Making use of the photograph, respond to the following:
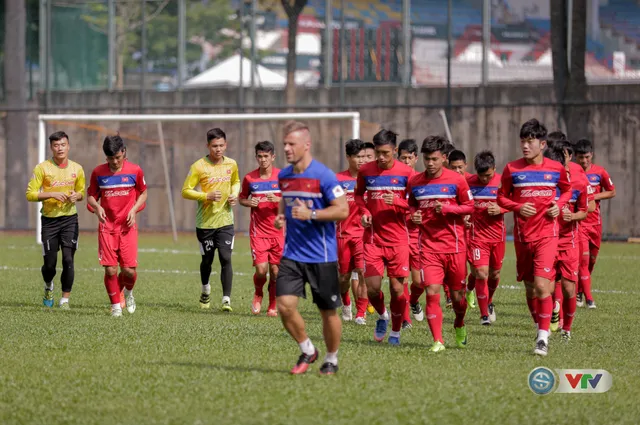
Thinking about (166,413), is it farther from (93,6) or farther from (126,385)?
(93,6)

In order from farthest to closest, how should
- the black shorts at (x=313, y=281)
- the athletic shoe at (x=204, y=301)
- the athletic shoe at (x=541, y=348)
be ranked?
the athletic shoe at (x=204, y=301) < the athletic shoe at (x=541, y=348) < the black shorts at (x=313, y=281)

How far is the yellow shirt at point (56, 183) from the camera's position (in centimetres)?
1316

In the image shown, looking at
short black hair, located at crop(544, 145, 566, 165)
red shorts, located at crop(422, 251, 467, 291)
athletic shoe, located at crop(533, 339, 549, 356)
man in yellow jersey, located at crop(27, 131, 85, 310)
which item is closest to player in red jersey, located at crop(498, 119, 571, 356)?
athletic shoe, located at crop(533, 339, 549, 356)

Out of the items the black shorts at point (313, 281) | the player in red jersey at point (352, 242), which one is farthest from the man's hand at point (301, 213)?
the player in red jersey at point (352, 242)

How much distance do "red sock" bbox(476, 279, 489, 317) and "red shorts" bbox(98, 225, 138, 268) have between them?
4048 millimetres

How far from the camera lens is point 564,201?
32.8 feet

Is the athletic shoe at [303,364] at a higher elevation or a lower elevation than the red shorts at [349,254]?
lower

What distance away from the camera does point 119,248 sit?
40.4ft

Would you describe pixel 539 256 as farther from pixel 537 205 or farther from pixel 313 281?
pixel 313 281

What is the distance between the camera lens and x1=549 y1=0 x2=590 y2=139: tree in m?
26.1

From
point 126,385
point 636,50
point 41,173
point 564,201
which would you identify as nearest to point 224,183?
point 41,173

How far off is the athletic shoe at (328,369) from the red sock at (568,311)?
368cm

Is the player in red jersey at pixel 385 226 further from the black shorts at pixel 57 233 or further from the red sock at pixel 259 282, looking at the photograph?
the black shorts at pixel 57 233

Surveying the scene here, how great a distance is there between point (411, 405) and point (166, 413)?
65.3 inches
